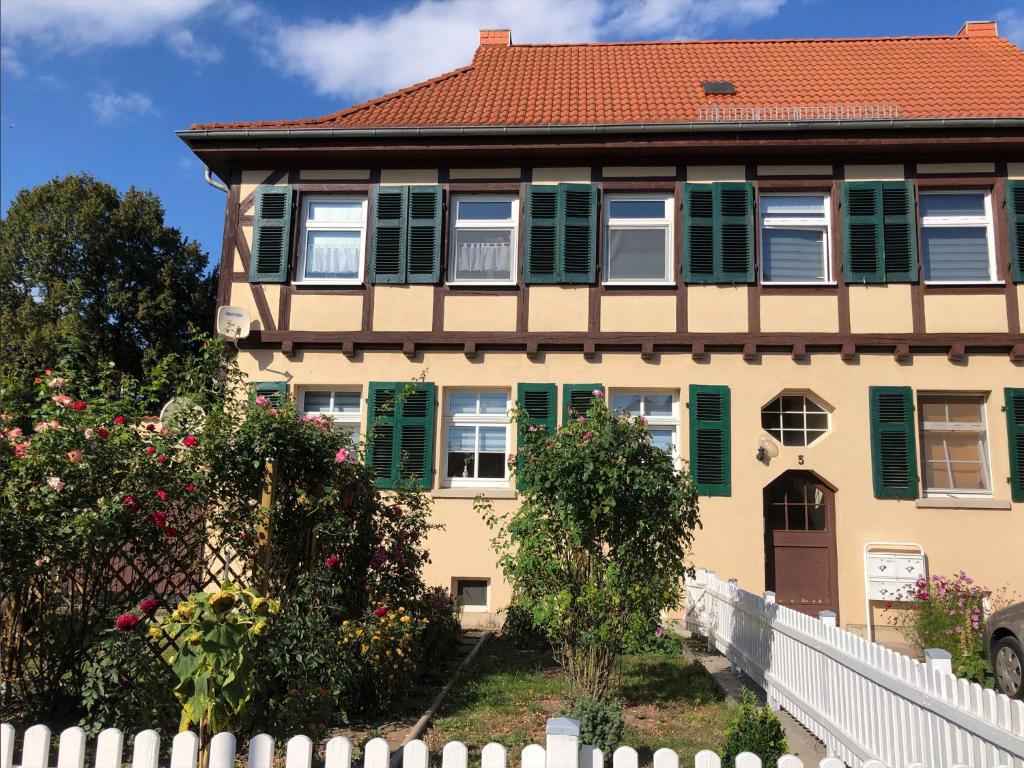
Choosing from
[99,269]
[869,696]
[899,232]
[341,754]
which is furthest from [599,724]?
[99,269]

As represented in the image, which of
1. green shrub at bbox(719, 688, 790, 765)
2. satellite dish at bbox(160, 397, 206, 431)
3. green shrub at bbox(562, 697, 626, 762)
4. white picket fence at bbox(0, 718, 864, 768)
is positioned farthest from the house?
white picket fence at bbox(0, 718, 864, 768)

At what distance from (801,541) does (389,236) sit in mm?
6791

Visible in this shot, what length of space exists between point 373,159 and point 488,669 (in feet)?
23.7

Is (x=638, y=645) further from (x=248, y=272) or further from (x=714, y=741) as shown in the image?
(x=248, y=272)

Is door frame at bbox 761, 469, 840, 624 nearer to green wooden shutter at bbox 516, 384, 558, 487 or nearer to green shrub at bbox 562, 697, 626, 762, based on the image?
green wooden shutter at bbox 516, 384, 558, 487

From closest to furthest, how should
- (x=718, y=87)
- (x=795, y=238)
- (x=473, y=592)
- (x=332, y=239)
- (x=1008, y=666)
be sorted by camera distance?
(x=1008, y=666) → (x=473, y=592) → (x=795, y=238) → (x=332, y=239) → (x=718, y=87)

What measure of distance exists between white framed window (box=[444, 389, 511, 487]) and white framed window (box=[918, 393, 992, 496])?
17.7 feet

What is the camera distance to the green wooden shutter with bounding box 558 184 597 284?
10.8 m

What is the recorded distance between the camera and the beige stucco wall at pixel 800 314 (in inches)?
415

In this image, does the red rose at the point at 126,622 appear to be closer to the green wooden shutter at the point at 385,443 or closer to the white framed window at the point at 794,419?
the green wooden shutter at the point at 385,443

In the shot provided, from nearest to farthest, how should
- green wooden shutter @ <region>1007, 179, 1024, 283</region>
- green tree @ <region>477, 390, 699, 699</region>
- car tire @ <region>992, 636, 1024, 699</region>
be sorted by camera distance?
green tree @ <region>477, 390, 699, 699</region> < car tire @ <region>992, 636, 1024, 699</region> < green wooden shutter @ <region>1007, 179, 1024, 283</region>

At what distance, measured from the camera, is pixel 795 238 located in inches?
431

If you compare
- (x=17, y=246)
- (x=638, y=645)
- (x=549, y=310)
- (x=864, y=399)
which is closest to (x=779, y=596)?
(x=864, y=399)

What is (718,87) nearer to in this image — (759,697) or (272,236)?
(272,236)
